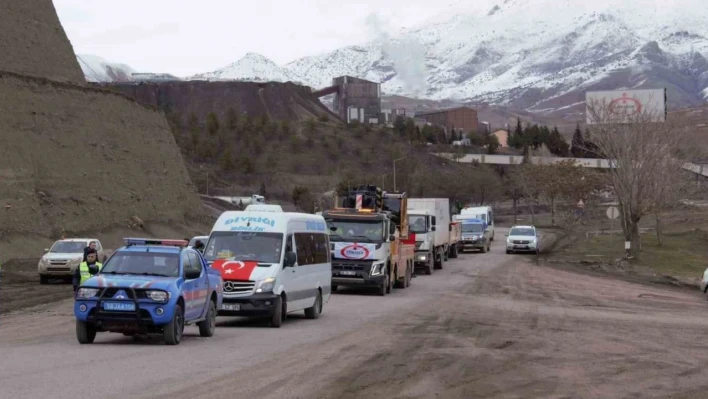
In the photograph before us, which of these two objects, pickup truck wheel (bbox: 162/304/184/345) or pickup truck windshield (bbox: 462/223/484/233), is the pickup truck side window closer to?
pickup truck wheel (bbox: 162/304/184/345)

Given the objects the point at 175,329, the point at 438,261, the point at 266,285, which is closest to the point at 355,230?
the point at 266,285

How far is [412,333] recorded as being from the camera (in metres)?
20.2

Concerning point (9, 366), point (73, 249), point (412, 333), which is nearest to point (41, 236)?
point (73, 249)

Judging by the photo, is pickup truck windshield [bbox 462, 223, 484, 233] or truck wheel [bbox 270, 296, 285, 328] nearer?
truck wheel [bbox 270, 296, 285, 328]

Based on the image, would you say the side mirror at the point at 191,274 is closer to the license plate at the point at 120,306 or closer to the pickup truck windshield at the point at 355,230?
the license plate at the point at 120,306

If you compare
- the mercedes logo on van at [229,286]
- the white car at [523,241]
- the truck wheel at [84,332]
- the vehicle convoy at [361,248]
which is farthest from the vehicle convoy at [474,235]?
the truck wheel at [84,332]

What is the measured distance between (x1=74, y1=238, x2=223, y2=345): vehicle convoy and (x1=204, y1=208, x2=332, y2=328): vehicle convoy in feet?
7.47

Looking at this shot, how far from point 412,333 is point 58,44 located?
160ft

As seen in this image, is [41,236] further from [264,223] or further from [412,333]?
[412,333]

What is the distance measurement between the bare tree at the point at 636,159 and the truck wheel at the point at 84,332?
3842 centimetres

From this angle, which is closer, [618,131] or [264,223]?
[264,223]

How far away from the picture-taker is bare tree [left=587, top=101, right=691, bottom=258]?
5169 cm

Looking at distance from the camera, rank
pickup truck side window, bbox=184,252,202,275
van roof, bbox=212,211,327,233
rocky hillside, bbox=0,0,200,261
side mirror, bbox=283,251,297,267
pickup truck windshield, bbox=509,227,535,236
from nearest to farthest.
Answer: pickup truck side window, bbox=184,252,202,275 → side mirror, bbox=283,251,297,267 → van roof, bbox=212,211,327,233 → rocky hillside, bbox=0,0,200,261 → pickup truck windshield, bbox=509,227,535,236

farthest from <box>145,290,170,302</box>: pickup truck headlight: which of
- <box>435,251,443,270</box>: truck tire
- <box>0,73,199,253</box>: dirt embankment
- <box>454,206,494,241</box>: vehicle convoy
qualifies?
<box>454,206,494,241</box>: vehicle convoy
